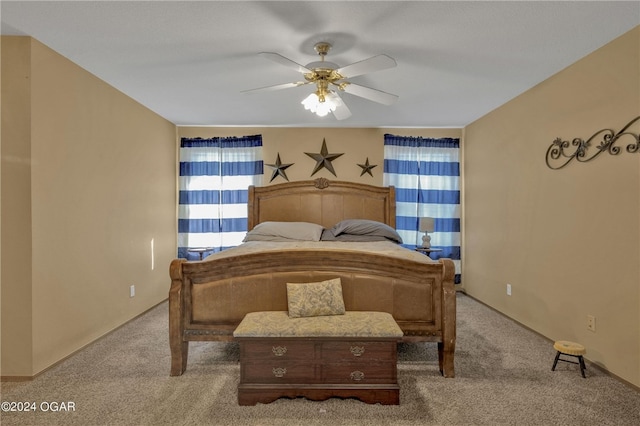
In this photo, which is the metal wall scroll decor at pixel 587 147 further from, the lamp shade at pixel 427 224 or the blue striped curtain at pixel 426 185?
the blue striped curtain at pixel 426 185

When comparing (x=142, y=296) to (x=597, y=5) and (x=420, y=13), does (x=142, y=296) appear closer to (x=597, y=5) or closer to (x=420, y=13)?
(x=420, y=13)

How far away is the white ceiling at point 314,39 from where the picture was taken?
215 cm

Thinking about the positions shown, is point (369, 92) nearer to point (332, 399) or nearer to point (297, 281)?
point (297, 281)

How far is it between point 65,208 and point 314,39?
240 cm

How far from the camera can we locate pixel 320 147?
5094 millimetres

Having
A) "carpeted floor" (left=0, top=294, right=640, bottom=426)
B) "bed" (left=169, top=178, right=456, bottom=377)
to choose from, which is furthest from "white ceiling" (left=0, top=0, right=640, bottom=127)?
"carpeted floor" (left=0, top=294, right=640, bottom=426)

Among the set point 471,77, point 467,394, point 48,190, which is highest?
point 471,77

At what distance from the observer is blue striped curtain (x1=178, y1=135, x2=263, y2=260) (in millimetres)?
5059

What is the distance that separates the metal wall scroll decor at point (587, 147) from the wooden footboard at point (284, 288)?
58.4 inches

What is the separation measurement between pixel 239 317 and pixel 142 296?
Result: 2.12 metres

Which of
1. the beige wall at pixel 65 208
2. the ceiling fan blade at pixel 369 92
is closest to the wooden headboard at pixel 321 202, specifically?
the beige wall at pixel 65 208

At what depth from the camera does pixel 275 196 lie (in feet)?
16.1

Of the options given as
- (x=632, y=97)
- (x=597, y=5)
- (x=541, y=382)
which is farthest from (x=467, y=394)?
(x=597, y=5)

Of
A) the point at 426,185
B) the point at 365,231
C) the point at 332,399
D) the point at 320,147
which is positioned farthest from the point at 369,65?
the point at 426,185
